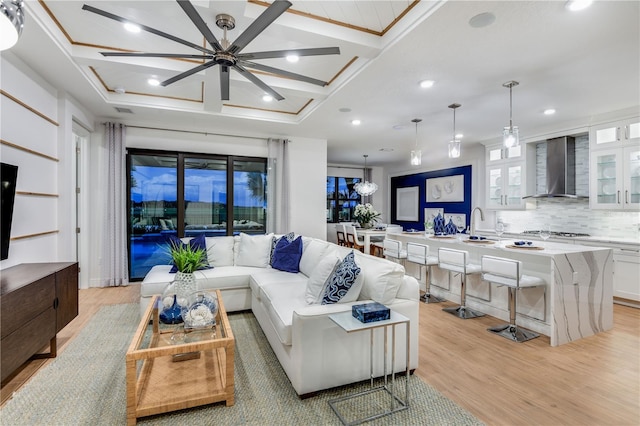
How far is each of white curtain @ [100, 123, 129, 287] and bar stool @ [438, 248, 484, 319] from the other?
489cm

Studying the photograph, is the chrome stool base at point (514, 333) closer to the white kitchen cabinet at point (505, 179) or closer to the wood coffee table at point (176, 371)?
the wood coffee table at point (176, 371)

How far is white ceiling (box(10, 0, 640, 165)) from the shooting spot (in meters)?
2.43

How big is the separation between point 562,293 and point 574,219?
3.04 m

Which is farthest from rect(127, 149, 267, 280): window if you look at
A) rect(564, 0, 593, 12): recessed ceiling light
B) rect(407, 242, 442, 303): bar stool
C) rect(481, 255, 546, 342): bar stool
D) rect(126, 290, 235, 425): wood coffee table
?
rect(564, 0, 593, 12): recessed ceiling light

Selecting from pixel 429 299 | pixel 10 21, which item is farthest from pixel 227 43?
pixel 429 299

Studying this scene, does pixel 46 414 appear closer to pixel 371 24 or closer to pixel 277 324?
pixel 277 324

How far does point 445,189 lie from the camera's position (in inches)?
311

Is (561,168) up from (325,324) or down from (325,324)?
up

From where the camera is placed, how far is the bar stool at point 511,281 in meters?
3.05

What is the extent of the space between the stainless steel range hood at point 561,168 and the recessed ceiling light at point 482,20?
3866 millimetres

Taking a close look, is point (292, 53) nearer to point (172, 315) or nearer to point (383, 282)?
point (383, 282)

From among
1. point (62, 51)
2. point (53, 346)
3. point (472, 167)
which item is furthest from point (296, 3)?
point (472, 167)

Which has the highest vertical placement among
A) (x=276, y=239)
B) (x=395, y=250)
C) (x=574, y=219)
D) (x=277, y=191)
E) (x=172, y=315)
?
(x=277, y=191)

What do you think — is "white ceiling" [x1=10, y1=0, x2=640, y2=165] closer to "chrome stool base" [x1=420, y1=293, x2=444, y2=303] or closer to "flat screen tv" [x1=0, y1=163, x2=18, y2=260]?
"flat screen tv" [x1=0, y1=163, x2=18, y2=260]
